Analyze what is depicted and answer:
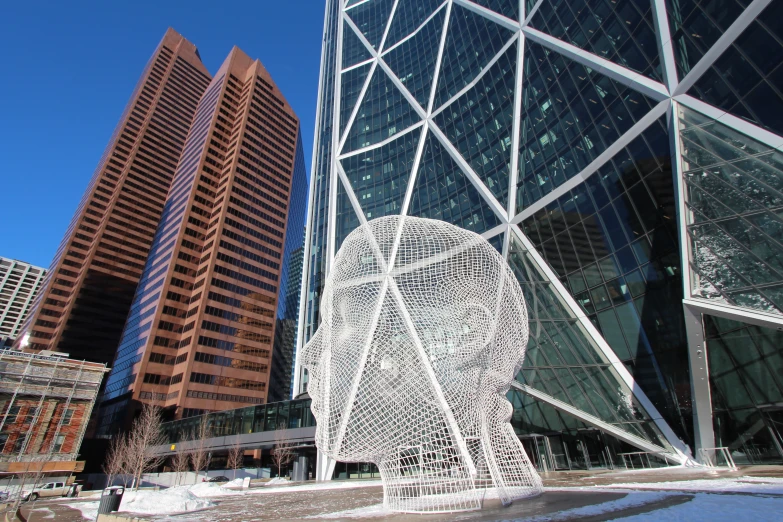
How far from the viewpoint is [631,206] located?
69.7 feet

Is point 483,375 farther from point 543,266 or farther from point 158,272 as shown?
point 158,272

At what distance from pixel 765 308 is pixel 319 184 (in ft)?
162

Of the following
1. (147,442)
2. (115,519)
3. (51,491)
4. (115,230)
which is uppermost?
→ (115,230)

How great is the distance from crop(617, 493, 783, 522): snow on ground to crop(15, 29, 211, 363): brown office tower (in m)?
117

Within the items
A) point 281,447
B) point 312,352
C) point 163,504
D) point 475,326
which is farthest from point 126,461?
point 475,326

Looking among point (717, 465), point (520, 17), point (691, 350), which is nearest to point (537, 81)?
point (520, 17)

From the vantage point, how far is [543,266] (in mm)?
26672

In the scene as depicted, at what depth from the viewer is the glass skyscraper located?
15883 mm

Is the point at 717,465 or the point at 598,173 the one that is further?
the point at 598,173

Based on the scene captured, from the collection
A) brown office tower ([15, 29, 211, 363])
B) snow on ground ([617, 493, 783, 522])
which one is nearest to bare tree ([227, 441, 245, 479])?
snow on ground ([617, 493, 783, 522])

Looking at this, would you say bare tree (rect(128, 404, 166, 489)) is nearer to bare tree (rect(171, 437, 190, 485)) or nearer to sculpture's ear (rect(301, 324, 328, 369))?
bare tree (rect(171, 437, 190, 485))

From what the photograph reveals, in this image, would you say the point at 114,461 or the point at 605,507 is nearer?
the point at 605,507

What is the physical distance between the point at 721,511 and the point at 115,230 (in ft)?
419

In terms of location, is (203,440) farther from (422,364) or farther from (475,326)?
(475,326)
